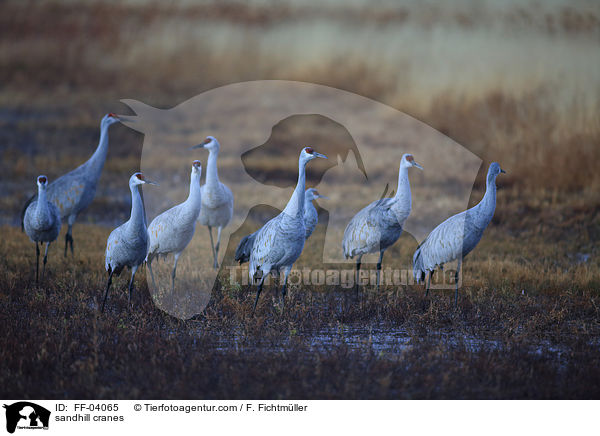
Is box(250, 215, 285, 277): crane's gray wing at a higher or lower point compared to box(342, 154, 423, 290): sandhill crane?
lower

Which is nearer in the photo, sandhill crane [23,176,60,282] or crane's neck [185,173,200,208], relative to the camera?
crane's neck [185,173,200,208]

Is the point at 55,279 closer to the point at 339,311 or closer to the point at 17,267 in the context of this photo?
the point at 17,267

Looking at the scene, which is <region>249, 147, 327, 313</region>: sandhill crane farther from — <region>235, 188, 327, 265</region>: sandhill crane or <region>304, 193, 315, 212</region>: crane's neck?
<region>304, 193, 315, 212</region>: crane's neck

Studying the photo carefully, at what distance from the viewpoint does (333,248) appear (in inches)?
363

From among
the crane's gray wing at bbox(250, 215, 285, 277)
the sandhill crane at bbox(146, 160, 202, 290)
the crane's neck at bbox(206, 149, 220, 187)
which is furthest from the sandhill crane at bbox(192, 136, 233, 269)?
the crane's gray wing at bbox(250, 215, 285, 277)

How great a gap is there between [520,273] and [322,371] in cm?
356

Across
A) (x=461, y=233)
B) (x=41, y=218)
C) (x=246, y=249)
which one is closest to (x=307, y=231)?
(x=246, y=249)

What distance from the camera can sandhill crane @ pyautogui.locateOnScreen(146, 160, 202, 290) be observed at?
7.00 m

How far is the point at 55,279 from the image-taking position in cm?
735

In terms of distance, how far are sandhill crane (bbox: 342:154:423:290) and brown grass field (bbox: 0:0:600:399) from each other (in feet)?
1.71

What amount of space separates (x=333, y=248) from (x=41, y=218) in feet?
12.4

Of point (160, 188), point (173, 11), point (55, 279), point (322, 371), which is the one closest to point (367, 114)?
point (160, 188)

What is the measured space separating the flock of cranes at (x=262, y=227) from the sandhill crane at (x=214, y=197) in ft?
0.04

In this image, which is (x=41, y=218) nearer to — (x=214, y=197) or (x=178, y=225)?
(x=178, y=225)
